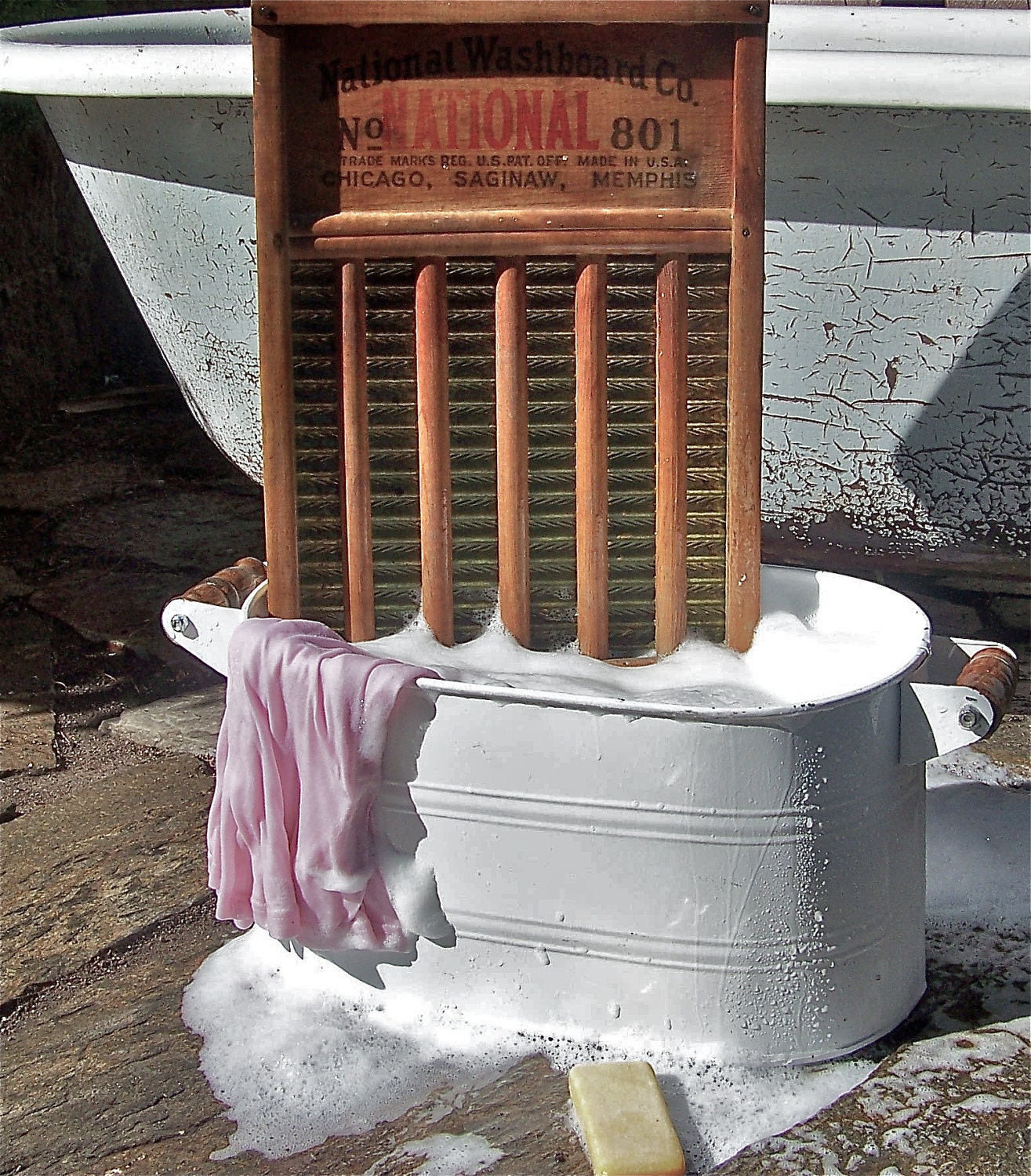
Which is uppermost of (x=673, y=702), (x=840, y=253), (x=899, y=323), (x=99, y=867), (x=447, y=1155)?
(x=840, y=253)

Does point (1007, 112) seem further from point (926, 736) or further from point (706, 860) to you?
point (706, 860)

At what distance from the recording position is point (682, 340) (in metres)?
1.65

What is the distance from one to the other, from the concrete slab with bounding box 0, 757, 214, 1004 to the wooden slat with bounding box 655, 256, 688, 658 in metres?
0.83

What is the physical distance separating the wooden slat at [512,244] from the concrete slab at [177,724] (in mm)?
1070

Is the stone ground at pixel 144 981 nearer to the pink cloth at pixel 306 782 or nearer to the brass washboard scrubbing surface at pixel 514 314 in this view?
the pink cloth at pixel 306 782

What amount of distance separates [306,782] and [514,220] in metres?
0.75

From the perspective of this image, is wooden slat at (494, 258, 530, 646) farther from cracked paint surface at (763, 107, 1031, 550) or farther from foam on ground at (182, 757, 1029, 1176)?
cracked paint surface at (763, 107, 1031, 550)

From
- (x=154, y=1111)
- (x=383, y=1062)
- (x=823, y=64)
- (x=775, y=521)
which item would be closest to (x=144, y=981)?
(x=154, y=1111)

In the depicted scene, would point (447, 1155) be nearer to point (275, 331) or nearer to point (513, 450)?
point (513, 450)

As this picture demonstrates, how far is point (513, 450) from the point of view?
170 centimetres

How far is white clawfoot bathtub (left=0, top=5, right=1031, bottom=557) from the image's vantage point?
2.32 m

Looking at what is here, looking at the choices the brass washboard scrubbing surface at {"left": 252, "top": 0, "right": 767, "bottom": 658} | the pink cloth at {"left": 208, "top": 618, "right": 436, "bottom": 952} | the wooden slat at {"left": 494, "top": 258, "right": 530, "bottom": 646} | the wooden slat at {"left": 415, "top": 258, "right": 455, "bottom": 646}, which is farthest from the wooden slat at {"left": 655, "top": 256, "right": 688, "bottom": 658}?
the pink cloth at {"left": 208, "top": 618, "right": 436, "bottom": 952}

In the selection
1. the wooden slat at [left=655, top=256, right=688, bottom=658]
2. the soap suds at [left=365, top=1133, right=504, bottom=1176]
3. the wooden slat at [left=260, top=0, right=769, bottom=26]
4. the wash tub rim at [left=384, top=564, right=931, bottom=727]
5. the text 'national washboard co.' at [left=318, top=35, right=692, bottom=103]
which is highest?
the wooden slat at [left=260, top=0, right=769, bottom=26]

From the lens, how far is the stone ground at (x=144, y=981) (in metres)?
1.40
